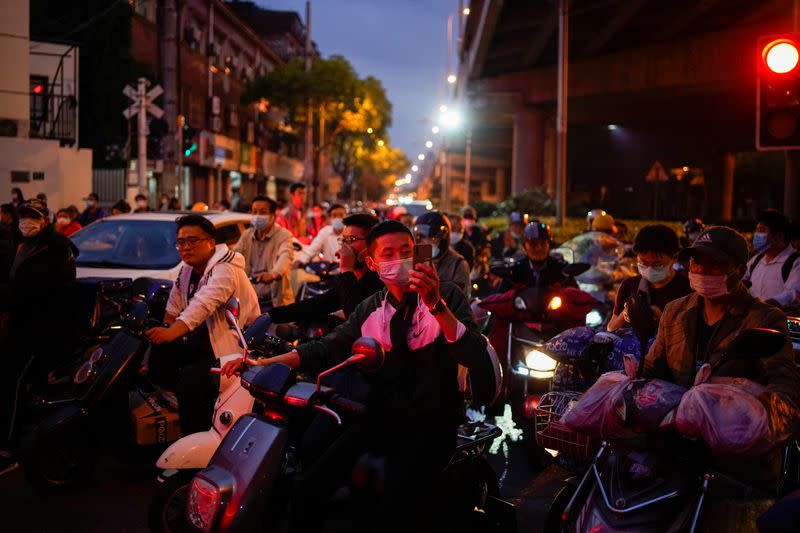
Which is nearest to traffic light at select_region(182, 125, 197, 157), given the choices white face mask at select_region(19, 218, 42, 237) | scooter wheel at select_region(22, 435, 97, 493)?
white face mask at select_region(19, 218, 42, 237)

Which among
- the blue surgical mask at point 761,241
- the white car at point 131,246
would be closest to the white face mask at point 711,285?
the blue surgical mask at point 761,241

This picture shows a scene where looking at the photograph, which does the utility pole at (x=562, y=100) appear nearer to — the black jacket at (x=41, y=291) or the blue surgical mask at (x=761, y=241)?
the blue surgical mask at (x=761, y=241)

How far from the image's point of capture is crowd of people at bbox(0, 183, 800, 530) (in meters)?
3.87

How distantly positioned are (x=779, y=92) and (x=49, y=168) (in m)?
19.9

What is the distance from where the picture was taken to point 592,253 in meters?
10.2

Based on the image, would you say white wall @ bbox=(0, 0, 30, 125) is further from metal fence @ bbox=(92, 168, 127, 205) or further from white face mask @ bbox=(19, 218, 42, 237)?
white face mask @ bbox=(19, 218, 42, 237)

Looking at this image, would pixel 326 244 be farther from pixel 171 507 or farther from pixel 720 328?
pixel 720 328

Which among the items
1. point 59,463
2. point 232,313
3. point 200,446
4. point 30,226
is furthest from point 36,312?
point 232,313

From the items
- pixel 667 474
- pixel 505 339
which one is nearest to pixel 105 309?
pixel 505 339

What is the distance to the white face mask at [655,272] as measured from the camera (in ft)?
19.1

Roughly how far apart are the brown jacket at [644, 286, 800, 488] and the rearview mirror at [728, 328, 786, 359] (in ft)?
0.53

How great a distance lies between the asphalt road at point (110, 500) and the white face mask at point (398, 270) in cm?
226

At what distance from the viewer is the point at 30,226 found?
7012 millimetres

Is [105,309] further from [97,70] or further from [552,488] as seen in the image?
[97,70]
